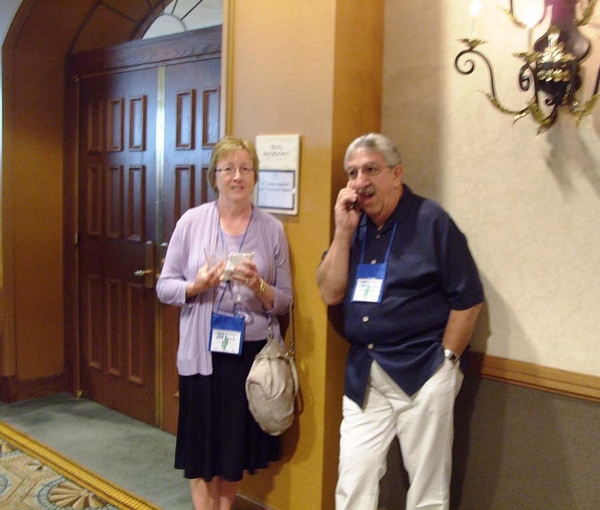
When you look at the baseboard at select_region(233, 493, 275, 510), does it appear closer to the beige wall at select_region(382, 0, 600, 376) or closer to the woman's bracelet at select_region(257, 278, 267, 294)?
the woman's bracelet at select_region(257, 278, 267, 294)

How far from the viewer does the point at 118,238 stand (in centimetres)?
362

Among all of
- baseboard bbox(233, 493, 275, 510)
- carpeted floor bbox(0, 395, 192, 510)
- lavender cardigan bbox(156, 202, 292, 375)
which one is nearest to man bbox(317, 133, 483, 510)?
lavender cardigan bbox(156, 202, 292, 375)

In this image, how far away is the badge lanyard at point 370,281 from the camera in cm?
193

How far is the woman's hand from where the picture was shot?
204 cm

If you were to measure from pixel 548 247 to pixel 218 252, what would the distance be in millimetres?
1083

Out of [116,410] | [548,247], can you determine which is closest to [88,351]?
[116,410]

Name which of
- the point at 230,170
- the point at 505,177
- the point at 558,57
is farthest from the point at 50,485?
the point at 558,57

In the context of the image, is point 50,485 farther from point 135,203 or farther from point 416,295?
point 416,295

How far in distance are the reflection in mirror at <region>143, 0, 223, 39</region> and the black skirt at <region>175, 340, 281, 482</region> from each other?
1882 mm

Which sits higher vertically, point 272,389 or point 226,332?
point 226,332

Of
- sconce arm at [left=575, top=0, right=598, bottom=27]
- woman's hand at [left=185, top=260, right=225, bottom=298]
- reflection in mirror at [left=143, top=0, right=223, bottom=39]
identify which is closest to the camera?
sconce arm at [left=575, top=0, right=598, bottom=27]

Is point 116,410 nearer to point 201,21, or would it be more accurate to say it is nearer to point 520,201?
point 201,21

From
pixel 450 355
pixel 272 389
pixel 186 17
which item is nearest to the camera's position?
pixel 450 355

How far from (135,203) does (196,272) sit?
1502 millimetres
